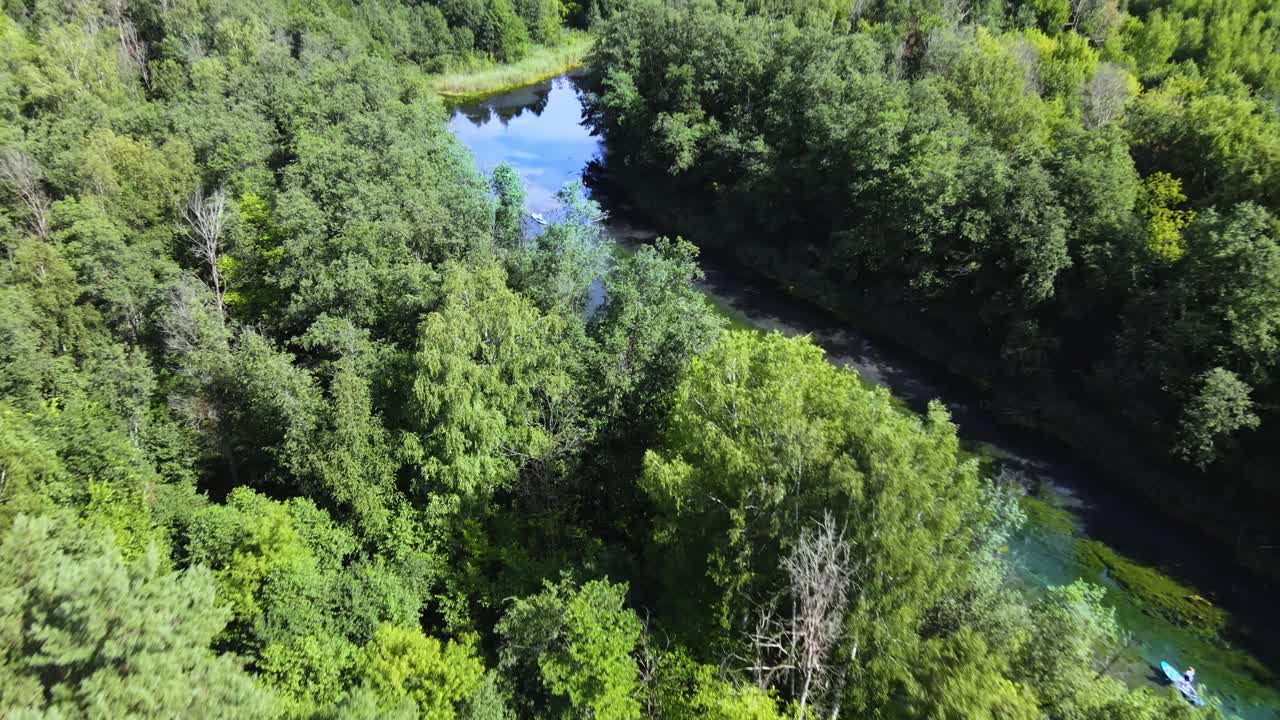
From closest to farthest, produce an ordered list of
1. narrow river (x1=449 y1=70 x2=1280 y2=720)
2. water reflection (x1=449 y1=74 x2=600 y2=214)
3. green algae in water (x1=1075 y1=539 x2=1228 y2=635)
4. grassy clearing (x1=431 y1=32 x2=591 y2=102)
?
narrow river (x1=449 y1=70 x2=1280 y2=720), green algae in water (x1=1075 y1=539 x2=1228 y2=635), water reflection (x1=449 y1=74 x2=600 y2=214), grassy clearing (x1=431 y1=32 x2=591 y2=102)

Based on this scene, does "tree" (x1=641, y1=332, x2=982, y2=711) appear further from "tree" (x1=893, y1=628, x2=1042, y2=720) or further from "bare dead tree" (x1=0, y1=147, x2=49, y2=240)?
"bare dead tree" (x1=0, y1=147, x2=49, y2=240)

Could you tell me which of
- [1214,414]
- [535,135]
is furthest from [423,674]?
[535,135]

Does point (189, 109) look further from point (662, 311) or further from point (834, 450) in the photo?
point (834, 450)

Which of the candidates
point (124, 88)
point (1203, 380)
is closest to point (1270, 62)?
point (1203, 380)

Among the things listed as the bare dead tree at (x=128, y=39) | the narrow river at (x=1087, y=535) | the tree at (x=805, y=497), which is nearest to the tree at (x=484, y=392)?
the tree at (x=805, y=497)

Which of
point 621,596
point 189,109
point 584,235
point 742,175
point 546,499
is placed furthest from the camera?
point 742,175

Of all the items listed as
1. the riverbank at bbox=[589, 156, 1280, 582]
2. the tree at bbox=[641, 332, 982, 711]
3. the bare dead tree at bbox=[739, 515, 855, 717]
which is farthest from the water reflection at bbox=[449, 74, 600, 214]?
the bare dead tree at bbox=[739, 515, 855, 717]

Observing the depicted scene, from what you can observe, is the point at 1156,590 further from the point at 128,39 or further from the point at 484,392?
the point at 128,39
